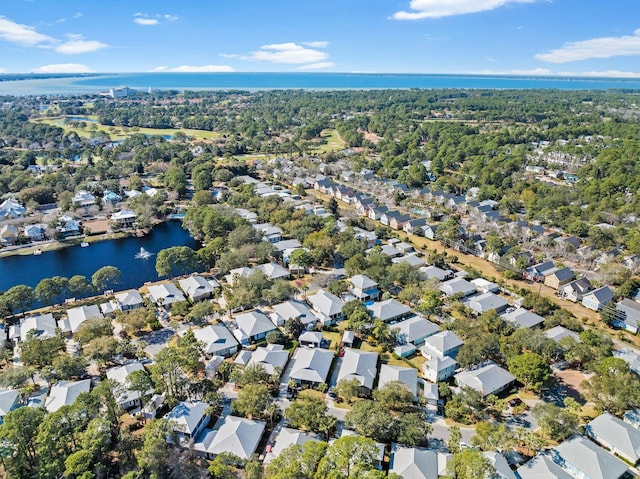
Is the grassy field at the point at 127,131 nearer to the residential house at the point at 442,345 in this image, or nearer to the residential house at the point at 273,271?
the residential house at the point at 273,271

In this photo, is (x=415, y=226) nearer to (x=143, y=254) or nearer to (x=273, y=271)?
(x=273, y=271)

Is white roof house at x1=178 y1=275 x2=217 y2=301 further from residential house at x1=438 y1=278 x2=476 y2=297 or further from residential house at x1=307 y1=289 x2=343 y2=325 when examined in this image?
residential house at x1=438 y1=278 x2=476 y2=297

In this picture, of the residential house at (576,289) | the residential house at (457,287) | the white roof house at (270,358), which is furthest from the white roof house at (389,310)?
the residential house at (576,289)

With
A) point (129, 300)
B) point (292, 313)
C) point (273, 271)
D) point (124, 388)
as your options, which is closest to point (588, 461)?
point (292, 313)

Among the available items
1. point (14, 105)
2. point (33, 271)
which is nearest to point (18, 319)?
point (33, 271)

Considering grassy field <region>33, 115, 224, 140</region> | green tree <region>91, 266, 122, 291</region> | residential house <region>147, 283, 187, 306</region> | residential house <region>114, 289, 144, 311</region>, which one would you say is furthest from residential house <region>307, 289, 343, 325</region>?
grassy field <region>33, 115, 224, 140</region>

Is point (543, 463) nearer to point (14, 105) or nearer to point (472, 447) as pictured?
point (472, 447)
